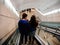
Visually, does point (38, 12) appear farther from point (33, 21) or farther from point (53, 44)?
point (53, 44)

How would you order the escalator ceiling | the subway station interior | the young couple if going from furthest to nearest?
the escalator ceiling → the young couple → the subway station interior

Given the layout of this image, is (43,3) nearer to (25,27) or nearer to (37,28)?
(37,28)

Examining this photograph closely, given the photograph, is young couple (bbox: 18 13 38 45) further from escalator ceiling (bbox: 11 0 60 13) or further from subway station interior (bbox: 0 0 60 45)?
escalator ceiling (bbox: 11 0 60 13)

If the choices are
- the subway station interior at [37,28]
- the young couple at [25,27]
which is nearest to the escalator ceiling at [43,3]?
the subway station interior at [37,28]

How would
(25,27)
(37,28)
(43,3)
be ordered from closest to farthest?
(25,27)
(37,28)
(43,3)

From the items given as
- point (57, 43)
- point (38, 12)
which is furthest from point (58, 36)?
point (38, 12)

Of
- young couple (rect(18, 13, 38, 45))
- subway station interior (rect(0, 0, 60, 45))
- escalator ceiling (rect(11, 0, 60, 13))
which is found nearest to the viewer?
subway station interior (rect(0, 0, 60, 45))

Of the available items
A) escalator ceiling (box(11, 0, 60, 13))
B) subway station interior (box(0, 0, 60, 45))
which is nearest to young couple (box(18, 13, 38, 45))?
subway station interior (box(0, 0, 60, 45))

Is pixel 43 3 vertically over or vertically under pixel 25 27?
over

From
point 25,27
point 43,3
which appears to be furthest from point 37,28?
point 25,27

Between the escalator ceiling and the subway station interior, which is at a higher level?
the escalator ceiling

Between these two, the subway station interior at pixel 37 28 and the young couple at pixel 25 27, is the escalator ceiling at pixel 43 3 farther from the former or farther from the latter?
the young couple at pixel 25 27

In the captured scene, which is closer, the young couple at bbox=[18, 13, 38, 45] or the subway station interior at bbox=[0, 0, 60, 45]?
the subway station interior at bbox=[0, 0, 60, 45]

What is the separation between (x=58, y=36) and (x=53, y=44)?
226mm
